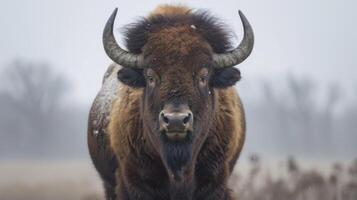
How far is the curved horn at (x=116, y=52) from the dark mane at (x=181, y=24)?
177 millimetres

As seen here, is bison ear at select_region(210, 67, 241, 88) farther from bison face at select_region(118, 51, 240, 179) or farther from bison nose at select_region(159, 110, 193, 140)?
bison nose at select_region(159, 110, 193, 140)

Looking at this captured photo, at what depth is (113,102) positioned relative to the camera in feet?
34.3

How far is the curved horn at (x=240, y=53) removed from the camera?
877 cm

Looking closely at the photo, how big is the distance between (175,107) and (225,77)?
1225 mm

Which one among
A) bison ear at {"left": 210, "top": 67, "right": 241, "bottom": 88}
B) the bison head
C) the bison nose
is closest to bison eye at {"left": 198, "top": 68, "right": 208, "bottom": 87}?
the bison head

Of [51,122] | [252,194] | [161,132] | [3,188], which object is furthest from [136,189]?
[51,122]

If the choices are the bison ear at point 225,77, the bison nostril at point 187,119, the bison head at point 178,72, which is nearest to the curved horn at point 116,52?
the bison head at point 178,72

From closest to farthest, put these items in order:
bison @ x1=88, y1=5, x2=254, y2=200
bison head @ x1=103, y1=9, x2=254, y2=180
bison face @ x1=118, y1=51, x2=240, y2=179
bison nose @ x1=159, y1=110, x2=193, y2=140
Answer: bison nose @ x1=159, y1=110, x2=193, y2=140
bison face @ x1=118, y1=51, x2=240, y2=179
bison head @ x1=103, y1=9, x2=254, y2=180
bison @ x1=88, y1=5, x2=254, y2=200

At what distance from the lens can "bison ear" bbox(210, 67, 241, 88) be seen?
880 centimetres

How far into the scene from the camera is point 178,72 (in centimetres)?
820

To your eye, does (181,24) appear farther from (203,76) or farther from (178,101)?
(178,101)

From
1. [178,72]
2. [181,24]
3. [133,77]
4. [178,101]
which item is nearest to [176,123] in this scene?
[178,101]

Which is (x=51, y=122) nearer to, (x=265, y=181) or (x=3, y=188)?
(x=3, y=188)

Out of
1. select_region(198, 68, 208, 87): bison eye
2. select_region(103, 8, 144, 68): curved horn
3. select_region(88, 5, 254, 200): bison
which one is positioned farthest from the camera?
select_region(103, 8, 144, 68): curved horn
